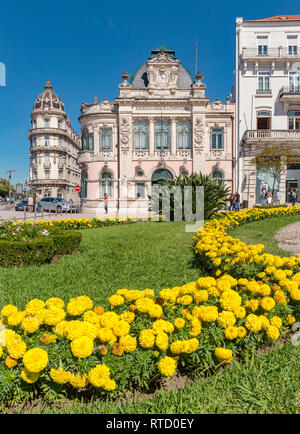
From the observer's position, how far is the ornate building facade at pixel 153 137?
26938mm

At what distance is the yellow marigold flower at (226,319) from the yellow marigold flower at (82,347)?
1.14 m

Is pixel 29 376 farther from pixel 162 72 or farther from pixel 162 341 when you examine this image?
pixel 162 72

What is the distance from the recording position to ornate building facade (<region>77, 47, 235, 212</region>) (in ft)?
88.4

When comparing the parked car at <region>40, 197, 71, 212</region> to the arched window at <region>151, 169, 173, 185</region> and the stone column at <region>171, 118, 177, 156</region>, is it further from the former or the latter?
the stone column at <region>171, 118, 177, 156</region>

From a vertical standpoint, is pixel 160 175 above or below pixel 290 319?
above

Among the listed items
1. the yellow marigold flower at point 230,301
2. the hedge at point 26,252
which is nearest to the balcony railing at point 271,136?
the hedge at point 26,252

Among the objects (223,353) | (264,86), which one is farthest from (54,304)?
(264,86)

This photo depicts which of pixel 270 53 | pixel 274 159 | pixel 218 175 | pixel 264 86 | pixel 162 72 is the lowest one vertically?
pixel 218 175

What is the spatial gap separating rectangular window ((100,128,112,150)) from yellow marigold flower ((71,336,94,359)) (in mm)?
27155

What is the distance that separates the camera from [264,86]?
27.7m

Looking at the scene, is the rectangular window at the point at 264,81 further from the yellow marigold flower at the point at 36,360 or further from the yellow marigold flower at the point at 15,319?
the yellow marigold flower at the point at 36,360

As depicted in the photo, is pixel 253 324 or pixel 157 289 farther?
pixel 157 289

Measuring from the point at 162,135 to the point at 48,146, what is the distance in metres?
33.4

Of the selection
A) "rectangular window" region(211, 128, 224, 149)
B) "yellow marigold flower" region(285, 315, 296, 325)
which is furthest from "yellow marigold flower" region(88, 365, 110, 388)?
"rectangular window" region(211, 128, 224, 149)
